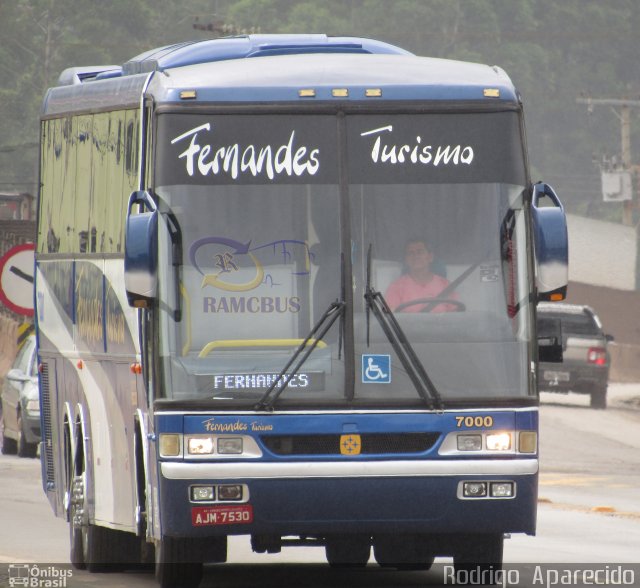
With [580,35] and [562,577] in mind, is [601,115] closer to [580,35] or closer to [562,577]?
[580,35]

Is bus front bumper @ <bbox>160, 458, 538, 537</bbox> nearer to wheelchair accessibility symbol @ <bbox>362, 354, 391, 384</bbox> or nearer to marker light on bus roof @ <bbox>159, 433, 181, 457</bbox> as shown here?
marker light on bus roof @ <bbox>159, 433, 181, 457</bbox>

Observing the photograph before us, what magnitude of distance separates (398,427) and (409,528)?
1.81ft

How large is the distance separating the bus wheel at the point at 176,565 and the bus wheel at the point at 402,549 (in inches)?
40.5

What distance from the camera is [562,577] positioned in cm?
1204

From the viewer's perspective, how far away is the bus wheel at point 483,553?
11.3 meters

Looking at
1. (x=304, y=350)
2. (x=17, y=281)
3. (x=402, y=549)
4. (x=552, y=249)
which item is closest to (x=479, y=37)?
(x=17, y=281)

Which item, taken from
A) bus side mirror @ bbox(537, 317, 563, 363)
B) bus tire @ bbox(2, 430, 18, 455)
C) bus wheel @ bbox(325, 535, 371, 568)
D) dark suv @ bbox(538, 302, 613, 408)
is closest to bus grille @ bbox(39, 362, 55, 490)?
bus wheel @ bbox(325, 535, 371, 568)

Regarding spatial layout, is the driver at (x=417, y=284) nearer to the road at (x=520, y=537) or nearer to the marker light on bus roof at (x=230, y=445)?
the marker light on bus roof at (x=230, y=445)

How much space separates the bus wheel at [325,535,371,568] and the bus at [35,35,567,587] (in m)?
0.04

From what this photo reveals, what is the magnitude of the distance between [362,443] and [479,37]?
99998 mm

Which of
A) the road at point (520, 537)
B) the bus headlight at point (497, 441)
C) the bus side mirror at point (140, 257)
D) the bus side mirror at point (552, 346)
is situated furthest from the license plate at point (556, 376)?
the bus side mirror at point (140, 257)

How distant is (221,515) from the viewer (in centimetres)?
1029

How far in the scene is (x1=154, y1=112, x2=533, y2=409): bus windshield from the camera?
1034cm

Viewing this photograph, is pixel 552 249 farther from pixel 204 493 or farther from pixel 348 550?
pixel 348 550
